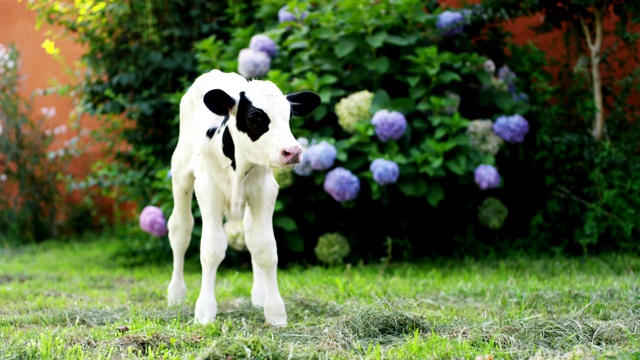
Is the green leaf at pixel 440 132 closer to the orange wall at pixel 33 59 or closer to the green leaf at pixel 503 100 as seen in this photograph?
the green leaf at pixel 503 100

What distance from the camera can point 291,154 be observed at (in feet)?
10.3

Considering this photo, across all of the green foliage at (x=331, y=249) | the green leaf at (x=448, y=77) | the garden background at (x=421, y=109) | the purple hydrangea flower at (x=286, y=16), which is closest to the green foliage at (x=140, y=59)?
the garden background at (x=421, y=109)

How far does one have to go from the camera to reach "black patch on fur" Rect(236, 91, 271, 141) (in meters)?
3.26

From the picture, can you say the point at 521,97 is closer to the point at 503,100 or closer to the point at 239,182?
the point at 503,100

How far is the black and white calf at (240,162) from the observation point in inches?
129

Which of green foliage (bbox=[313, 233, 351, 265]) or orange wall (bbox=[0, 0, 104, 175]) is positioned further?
orange wall (bbox=[0, 0, 104, 175])

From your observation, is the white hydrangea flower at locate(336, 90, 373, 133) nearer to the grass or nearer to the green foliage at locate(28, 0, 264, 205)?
the grass

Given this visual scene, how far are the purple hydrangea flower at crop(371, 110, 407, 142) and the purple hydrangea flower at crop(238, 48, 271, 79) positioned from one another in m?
1.05

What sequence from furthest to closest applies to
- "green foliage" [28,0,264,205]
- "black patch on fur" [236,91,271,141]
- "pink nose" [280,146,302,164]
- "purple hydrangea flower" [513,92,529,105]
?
"green foliage" [28,0,264,205]
"purple hydrangea flower" [513,92,529,105]
"black patch on fur" [236,91,271,141]
"pink nose" [280,146,302,164]

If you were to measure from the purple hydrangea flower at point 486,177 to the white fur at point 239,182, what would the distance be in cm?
232

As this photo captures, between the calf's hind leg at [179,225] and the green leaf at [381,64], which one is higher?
the green leaf at [381,64]

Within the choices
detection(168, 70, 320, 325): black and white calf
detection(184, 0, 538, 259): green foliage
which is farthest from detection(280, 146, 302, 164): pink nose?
detection(184, 0, 538, 259): green foliage

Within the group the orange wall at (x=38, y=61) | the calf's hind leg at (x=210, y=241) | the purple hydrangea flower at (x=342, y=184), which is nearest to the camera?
the calf's hind leg at (x=210, y=241)

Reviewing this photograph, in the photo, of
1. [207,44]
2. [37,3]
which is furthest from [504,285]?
[37,3]
